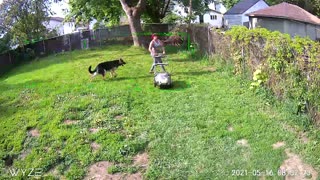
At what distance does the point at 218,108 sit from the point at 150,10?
659 inches

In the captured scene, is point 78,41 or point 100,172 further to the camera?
point 78,41

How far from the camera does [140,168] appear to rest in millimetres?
5719

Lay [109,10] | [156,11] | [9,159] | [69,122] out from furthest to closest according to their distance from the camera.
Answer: [156,11], [109,10], [69,122], [9,159]

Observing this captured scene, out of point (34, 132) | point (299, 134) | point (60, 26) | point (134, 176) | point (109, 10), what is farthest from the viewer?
point (60, 26)

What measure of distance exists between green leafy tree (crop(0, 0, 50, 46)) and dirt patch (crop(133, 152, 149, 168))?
16.1 meters

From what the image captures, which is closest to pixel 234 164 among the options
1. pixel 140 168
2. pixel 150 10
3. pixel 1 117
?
pixel 140 168

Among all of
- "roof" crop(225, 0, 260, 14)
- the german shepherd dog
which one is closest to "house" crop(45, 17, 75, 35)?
the german shepherd dog

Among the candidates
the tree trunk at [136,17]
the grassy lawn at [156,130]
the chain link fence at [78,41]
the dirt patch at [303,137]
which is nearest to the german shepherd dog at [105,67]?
the grassy lawn at [156,130]

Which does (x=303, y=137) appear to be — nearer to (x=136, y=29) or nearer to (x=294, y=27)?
(x=136, y=29)

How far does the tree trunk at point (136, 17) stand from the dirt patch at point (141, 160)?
497 inches

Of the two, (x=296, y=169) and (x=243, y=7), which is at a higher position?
(x=243, y=7)

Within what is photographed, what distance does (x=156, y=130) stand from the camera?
6883mm

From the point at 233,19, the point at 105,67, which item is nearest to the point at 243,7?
the point at 233,19

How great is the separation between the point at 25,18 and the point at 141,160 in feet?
65.7
